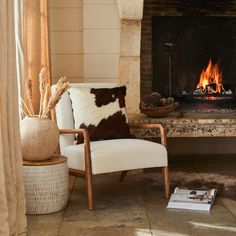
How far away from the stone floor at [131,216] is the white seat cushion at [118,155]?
28cm

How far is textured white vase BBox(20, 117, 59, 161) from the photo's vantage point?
2834 millimetres

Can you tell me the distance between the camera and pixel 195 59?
486 centimetres

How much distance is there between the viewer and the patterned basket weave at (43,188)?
278 centimetres

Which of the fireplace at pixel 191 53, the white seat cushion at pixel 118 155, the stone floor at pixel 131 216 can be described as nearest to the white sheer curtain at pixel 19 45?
the white seat cushion at pixel 118 155

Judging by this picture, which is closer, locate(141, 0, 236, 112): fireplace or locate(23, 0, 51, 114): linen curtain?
locate(23, 0, 51, 114): linen curtain

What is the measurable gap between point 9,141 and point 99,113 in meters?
1.21

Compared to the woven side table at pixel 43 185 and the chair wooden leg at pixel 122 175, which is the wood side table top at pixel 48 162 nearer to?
the woven side table at pixel 43 185

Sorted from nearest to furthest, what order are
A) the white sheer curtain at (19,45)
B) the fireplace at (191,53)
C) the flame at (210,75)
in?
the white sheer curtain at (19,45), the fireplace at (191,53), the flame at (210,75)

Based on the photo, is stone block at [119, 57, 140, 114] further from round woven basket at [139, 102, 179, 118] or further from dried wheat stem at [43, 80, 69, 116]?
dried wheat stem at [43, 80, 69, 116]

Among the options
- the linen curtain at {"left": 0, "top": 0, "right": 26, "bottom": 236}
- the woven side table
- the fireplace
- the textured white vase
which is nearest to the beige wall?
the fireplace

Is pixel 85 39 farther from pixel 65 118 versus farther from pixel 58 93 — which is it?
pixel 58 93

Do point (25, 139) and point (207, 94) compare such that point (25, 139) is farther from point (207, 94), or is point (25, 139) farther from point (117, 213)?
point (207, 94)

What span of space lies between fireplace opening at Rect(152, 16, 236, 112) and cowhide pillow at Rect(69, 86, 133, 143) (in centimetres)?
149

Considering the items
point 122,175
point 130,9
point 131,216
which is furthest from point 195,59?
point 131,216
